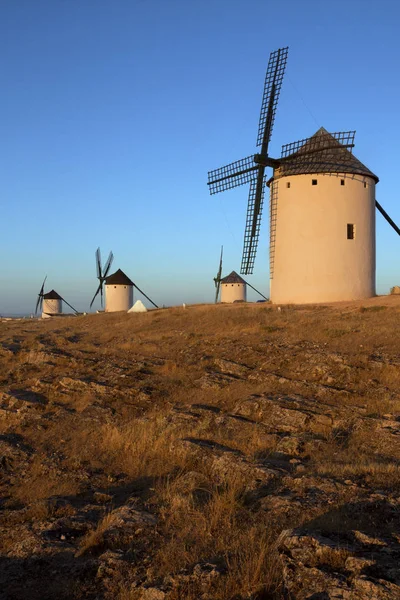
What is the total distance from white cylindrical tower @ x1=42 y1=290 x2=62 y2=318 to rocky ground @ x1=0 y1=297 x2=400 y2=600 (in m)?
47.3

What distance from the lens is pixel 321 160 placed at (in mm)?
25625

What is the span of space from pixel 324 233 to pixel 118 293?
27.8 m

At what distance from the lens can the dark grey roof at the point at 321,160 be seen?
2547cm

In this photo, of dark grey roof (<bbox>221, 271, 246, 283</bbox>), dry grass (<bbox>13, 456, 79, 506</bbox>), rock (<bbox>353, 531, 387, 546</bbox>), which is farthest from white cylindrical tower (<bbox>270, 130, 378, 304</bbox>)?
dark grey roof (<bbox>221, 271, 246, 283</bbox>)

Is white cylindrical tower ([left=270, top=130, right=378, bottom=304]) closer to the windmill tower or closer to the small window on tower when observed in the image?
→ the small window on tower

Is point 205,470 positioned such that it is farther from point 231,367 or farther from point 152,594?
point 231,367

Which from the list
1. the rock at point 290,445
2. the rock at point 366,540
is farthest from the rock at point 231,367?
the rock at point 366,540

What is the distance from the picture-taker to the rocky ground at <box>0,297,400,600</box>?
4.36 meters

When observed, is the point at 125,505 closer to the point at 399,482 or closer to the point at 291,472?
the point at 291,472

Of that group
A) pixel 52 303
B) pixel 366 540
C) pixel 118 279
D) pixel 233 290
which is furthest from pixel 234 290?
pixel 366 540

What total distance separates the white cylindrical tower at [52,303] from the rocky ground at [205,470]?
4728 centimetres

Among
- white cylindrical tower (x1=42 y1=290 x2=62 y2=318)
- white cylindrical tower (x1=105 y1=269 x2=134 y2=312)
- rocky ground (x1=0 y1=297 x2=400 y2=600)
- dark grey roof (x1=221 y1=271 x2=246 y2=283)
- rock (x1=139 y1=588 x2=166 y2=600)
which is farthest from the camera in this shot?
white cylindrical tower (x1=42 y1=290 x2=62 y2=318)

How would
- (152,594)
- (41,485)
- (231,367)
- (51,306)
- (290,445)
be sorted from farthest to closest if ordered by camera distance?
(51,306) → (231,367) → (290,445) → (41,485) → (152,594)

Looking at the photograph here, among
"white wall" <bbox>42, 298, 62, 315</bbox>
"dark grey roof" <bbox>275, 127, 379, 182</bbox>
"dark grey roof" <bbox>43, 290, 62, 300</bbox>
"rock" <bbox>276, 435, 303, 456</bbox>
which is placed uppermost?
"dark grey roof" <bbox>275, 127, 379, 182</bbox>
